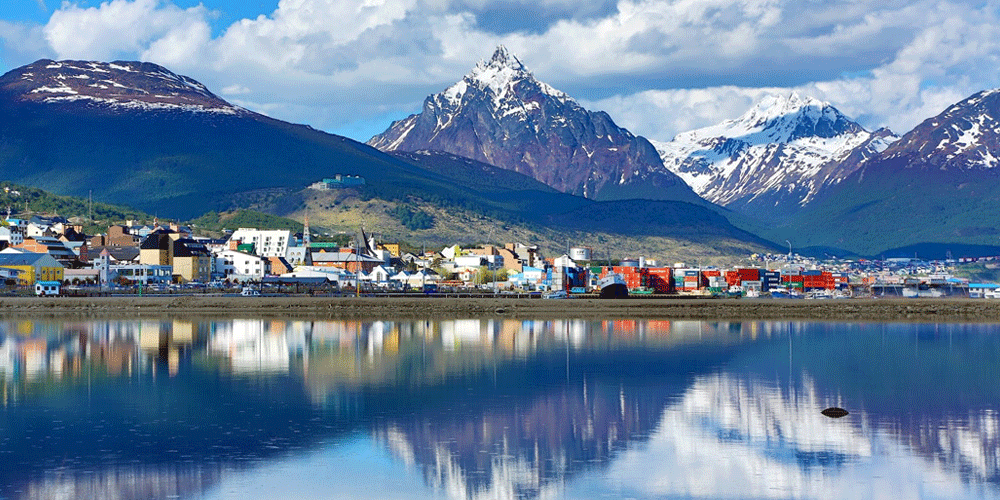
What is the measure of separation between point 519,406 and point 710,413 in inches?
257

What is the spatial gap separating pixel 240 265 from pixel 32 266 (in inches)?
1176

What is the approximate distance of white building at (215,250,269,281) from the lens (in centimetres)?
15788

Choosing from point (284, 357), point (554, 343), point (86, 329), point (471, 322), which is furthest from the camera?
point (471, 322)

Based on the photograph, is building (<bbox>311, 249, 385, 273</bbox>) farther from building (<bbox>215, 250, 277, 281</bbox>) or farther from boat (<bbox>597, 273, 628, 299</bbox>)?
boat (<bbox>597, 273, 628, 299</bbox>)

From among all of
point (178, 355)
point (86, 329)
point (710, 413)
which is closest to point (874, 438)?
point (710, 413)

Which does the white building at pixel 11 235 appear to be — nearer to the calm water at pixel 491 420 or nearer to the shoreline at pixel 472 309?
the shoreline at pixel 472 309

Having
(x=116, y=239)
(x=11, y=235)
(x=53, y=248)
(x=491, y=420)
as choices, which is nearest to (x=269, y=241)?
(x=116, y=239)

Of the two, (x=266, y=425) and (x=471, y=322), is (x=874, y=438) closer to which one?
(x=266, y=425)

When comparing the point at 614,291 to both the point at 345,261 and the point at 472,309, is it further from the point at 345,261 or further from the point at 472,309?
the point at 345,261

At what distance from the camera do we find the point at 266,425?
3978 centimetres

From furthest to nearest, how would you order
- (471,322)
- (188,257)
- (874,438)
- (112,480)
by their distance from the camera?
1. (188,257)
2. (471,322)
3. (874,438)
4. (112,480)

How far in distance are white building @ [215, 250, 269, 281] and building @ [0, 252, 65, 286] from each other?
2335 centimetres

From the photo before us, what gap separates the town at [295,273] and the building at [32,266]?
0.35 ft

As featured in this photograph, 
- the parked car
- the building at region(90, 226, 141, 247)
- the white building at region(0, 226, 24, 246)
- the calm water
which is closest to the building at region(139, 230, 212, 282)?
the white building at region(0, 226, 24, 246)
